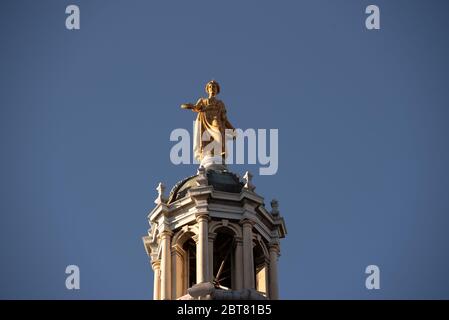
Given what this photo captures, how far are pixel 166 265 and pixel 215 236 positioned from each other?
7.58 feet

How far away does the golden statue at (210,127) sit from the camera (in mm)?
78250

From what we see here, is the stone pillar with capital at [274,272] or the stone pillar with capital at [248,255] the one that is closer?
the stone pillar with capital at [248,255]

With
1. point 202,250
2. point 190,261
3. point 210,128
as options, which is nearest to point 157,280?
point 190,261

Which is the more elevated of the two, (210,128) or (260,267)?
(210,128)

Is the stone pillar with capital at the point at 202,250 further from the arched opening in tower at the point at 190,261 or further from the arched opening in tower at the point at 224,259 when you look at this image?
the arched opening in tower at the point at 190,261

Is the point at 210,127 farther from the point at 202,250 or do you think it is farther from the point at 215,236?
the point at 202,250

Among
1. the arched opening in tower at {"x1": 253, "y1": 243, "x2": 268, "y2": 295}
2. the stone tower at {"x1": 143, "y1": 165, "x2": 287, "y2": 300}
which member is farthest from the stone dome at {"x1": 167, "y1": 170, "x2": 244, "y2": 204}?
the arched opening in tower at {"x1": 253, "y1": 243, "x2": 268, "y2": 295}

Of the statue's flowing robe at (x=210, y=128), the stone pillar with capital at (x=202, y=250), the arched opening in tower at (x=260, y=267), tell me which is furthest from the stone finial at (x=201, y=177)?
the arched opening in tower at (x=260, y=267)

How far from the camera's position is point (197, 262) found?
72.1 metres

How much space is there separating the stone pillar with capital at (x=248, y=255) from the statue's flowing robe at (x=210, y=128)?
520 centimetres

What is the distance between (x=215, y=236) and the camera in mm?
73625
